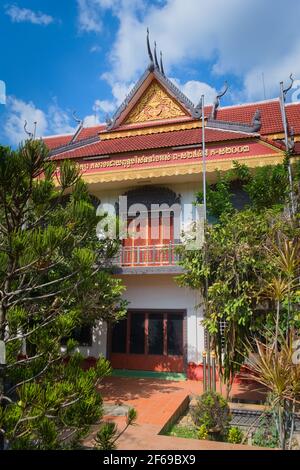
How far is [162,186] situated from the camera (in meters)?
11.5

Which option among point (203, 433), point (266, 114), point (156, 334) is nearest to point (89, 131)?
point (266, 114)

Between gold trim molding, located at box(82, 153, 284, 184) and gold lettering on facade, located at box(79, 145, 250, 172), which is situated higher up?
gold lettering on facade, located at box(79, 145, 250, 172)

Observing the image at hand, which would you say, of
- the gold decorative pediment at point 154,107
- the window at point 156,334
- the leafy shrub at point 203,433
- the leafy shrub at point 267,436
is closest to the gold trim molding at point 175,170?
the gold decorative pediment at point 154,107

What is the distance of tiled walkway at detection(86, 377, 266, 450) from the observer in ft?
17.1

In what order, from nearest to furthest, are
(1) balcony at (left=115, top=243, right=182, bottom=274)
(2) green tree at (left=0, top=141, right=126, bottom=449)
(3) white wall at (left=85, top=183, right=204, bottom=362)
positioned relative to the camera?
(2) green tree at (left=0, top=141, right=126, bottom=449) → (1) balcony at (left=115, top=243, right=182, bottom=274) → (3) white wall at (left=85, top=183, right=204, bottom=362)

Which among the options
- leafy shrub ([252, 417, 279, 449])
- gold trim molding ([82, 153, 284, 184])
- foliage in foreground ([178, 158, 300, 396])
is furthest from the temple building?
leafy shrub ([252, 417, 279, 449])

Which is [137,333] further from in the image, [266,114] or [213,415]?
[266,114]

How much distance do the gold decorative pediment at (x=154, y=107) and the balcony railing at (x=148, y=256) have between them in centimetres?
478

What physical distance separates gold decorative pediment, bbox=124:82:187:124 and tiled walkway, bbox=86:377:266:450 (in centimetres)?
851

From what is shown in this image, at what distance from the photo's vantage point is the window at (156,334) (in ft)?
35.3

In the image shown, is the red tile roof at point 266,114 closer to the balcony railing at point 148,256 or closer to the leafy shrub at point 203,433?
the balcony railing at point 148,256

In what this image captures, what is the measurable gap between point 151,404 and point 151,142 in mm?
7522

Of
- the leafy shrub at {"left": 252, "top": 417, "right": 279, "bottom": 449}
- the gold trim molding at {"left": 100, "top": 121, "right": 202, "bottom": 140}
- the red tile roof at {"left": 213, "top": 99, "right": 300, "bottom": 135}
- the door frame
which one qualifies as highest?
the red tile roof at {"left": 213, "top": 99, "right": 300, "bottom": 135}

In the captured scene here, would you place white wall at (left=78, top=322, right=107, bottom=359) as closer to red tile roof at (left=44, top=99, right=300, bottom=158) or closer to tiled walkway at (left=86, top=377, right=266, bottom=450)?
tiled walkway at (left=86, top=377, right=266, bottom=450)
